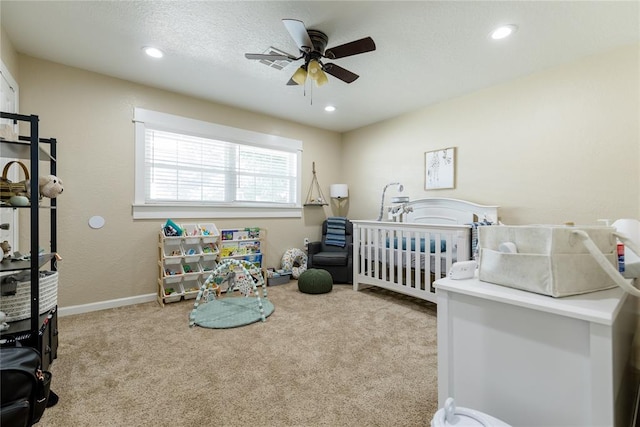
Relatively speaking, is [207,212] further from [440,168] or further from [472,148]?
[472,148]

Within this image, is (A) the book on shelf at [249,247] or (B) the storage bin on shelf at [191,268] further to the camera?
(A) the book on shelf at [249,247]

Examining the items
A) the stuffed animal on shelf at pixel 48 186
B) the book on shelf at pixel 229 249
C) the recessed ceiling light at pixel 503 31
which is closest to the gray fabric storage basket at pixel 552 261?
the recessed ceiling light at pixel 503 31

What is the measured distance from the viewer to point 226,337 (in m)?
2.21

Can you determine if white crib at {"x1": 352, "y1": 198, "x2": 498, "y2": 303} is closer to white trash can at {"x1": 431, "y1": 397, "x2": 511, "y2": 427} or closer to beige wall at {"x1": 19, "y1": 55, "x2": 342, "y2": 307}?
white trash can at {"x1": 431, "y1": 397, "x2": 511, "y2": 427}

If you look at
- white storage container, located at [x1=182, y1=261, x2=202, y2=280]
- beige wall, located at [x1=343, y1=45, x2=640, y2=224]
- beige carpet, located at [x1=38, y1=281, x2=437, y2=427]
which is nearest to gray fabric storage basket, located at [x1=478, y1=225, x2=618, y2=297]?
beige carpet, located at [x1=38, y1=281, x2=437, y2=427]

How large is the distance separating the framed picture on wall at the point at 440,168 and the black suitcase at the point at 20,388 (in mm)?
3780

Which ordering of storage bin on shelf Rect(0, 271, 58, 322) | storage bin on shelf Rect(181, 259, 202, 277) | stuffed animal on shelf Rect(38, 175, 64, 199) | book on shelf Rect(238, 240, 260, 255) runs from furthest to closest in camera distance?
book on shelf Rect(238, 240, 260, 255) → storage bin on shelf Rect(181, 259, 202, 277) → stuffed animal on shelf Rect(38, 175, 64, 199) → storage bin on shelf Rect(0, 271, 58, 322)

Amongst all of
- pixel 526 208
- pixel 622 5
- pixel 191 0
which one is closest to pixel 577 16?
pixel 622 5

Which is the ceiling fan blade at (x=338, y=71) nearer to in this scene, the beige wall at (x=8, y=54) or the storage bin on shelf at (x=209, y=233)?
the storage bin on shelf at (x=209, y=233)

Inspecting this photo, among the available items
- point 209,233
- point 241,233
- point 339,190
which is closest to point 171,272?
point 209,233

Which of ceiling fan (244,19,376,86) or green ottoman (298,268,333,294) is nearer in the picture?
ceiling fan (244,19,376,86)

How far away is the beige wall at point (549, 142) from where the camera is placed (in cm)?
237

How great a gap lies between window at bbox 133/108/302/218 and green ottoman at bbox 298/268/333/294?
1.19 metres

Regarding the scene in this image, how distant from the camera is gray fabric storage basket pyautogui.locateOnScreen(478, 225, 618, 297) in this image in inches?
34.3
